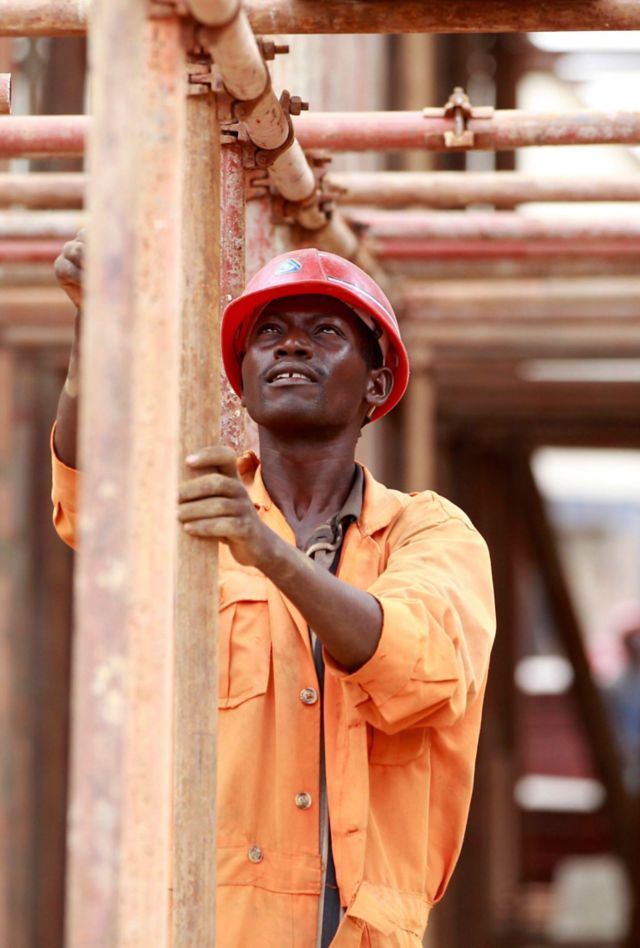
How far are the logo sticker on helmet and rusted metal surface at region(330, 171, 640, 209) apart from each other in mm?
2250

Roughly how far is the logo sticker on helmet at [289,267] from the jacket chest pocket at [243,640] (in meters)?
0.65

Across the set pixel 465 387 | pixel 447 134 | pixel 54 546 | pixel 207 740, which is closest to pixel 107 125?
pixel 207 740

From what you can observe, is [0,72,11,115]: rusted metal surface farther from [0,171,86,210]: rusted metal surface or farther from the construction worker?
[0,171,86,210]: rusted metal surface

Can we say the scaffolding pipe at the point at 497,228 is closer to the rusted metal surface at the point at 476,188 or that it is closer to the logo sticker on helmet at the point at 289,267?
the rusted metal surface at the point at 476,188

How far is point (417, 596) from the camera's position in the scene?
3537mm

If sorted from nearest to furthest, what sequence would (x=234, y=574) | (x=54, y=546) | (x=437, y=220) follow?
(x=234, y=574) < (x=437, y=220) < (x=54, y=546)

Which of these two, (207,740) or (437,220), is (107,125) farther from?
(437,220)

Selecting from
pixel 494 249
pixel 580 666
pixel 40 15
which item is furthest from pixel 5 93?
pixel 580 666

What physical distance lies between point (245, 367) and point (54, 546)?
727cm

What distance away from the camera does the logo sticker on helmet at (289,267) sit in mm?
3902

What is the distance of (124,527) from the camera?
2496 millimetres

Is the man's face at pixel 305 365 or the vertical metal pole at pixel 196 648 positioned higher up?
the man's face at pixel 305 365

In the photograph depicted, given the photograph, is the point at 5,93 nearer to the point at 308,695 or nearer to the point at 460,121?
the point at 460,121

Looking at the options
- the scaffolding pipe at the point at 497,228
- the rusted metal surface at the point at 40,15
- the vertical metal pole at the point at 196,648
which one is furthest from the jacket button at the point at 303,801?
the scaffolding pipe at the point at 497,228
